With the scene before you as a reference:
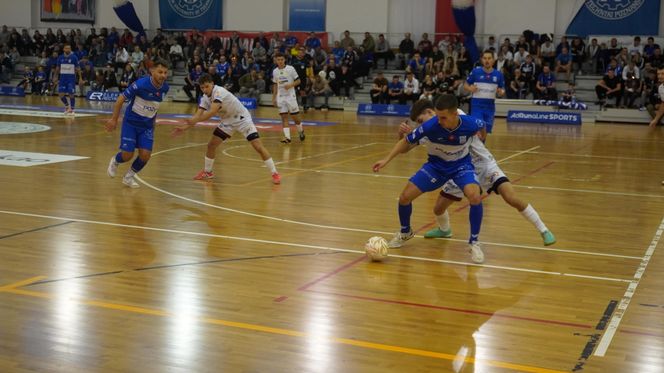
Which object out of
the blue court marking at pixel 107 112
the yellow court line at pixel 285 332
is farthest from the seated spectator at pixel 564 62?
the yellow court line at pixel 285 332

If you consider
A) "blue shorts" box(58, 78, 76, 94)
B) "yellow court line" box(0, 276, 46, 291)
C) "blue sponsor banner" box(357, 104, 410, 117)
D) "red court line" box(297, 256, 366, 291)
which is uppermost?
"blue shorts" box(58, 78, 76, 94)

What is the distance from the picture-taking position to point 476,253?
26.7 ft

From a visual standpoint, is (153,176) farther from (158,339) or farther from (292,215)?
(158,339)

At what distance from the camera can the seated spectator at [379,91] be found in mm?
29953

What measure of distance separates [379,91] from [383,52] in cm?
298

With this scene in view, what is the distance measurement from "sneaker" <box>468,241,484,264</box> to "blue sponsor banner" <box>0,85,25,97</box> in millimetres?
29581

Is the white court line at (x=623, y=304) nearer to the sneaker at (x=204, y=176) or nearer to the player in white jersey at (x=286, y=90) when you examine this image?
the sneaker at (x=204, y=176)

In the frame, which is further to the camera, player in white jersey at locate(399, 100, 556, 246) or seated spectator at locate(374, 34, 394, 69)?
seated spectator at locate(374, 34, 394, 69)

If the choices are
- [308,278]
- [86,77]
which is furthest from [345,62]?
[308,278]

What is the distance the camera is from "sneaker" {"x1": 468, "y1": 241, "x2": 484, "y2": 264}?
8102 millimetres

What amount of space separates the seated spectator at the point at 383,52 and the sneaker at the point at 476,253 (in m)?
24.7

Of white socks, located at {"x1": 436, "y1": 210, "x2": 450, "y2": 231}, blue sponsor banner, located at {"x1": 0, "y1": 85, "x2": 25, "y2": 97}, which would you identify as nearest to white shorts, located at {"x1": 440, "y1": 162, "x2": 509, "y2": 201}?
white socks, located at {"x1": 436, "y1": 210, "x2": 450, "y2": 231}

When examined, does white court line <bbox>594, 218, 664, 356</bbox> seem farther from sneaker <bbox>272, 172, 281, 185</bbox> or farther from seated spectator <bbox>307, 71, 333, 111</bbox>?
seated spectator <bbox>307, 71, 333, 111</bbox>

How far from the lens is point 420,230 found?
968cm
